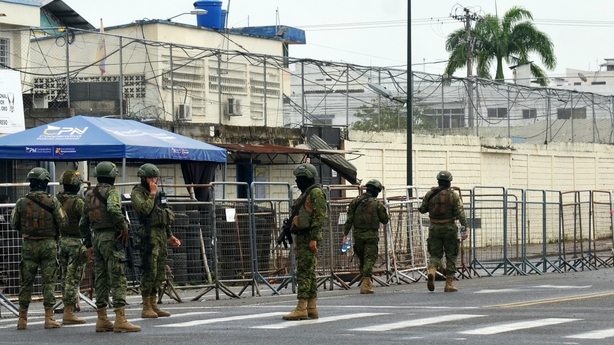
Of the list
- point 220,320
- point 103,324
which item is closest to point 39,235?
point 103,324

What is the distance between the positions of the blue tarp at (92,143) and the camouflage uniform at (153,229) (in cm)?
669

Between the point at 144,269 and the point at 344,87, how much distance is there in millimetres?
21487

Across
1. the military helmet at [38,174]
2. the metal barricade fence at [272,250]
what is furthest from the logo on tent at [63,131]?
the military helmet at [38,174]

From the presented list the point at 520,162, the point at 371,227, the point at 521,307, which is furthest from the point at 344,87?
the point at 521,307

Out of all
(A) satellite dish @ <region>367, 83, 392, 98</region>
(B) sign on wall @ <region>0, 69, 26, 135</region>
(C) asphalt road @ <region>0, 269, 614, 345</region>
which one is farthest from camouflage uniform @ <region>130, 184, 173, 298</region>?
(A) satellite dish @ <region>367, 83, 392, 98</region>

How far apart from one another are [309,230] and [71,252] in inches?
114

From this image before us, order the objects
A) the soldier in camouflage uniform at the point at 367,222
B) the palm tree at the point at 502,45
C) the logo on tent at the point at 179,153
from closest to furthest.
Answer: the soldier in camouflage uniform at the point at 367,222, the logo on tent at the point at 179,153, the palm tree at the point at 502,45

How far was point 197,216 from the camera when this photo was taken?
60.2ft

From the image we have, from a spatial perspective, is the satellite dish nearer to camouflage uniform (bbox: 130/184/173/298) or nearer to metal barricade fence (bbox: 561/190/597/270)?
metal barricade fence (bbox: 561/190/597/270)

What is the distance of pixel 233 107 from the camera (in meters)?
31.9

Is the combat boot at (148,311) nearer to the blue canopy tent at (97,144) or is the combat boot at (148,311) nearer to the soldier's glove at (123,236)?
the soldier's glove at (123,236)

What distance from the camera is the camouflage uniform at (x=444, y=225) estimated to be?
18.3 m

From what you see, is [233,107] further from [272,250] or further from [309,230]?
[309,230]

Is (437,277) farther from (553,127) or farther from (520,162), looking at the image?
(553,127)
